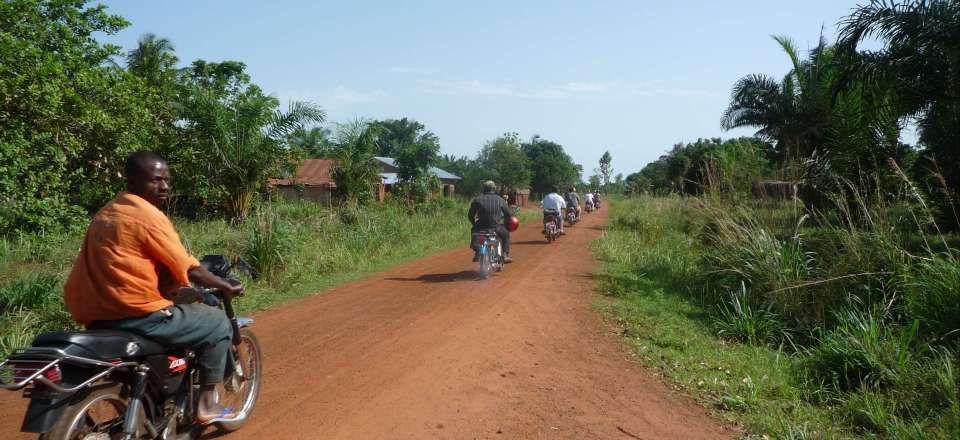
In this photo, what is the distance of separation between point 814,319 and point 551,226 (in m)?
10.6

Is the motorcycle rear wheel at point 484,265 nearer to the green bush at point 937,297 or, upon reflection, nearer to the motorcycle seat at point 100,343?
the green bush at point 937,297

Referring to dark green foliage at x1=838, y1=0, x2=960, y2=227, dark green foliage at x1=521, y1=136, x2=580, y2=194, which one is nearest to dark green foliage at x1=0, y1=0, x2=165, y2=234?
dark green foliage at x1=838, y1=0, x2=960, y2=227

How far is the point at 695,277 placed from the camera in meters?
9.78

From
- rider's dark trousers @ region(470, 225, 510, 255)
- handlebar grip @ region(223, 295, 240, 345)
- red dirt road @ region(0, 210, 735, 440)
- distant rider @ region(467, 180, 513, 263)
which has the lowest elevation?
red dirt road @ region(0, 210, 735, 440)

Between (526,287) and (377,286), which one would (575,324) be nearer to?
(526,287)

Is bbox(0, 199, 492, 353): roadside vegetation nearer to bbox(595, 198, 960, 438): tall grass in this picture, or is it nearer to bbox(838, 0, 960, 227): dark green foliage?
bbox(595, 198, 960, 438): tall grass

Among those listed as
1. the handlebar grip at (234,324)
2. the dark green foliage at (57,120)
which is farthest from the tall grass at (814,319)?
the dark green foliage at (57,120)

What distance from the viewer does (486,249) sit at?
10.4 m

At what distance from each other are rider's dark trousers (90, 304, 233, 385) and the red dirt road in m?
0.60

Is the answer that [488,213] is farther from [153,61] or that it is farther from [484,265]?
[153,61]

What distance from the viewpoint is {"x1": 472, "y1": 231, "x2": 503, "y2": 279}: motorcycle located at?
10344 mm

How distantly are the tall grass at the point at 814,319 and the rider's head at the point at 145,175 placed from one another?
4.13 m

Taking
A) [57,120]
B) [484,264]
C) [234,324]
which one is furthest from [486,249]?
[57,120]

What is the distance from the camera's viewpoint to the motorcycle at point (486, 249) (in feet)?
33.9
